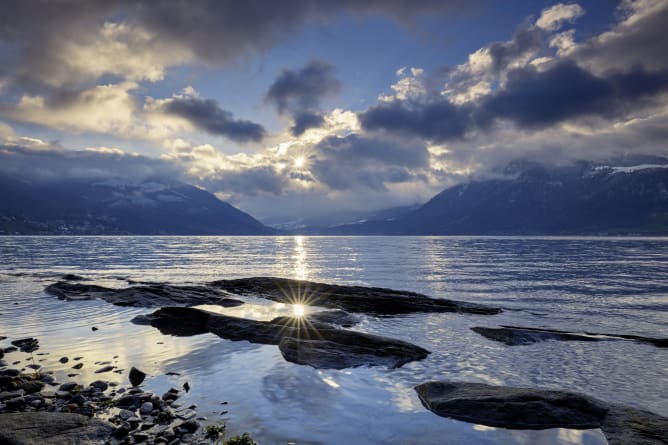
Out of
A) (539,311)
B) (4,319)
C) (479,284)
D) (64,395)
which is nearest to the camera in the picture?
(64,395)

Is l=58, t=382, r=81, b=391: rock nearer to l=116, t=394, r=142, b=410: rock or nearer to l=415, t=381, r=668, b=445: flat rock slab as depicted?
l=116, t=394, r=142, b=410: rock

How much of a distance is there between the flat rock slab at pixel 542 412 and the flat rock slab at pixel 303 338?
209 inches

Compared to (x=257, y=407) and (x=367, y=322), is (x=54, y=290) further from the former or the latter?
(x=257, y=407)

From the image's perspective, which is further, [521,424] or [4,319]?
[4,319]

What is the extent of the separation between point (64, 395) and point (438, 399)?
1329 cm

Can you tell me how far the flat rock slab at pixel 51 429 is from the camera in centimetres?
948

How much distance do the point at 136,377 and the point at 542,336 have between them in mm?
23894

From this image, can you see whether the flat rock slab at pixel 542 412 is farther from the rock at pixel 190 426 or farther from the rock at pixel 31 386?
the rock at pixel 31 386

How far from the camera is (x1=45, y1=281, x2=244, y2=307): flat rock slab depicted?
34406 mm

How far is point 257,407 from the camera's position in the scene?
13031 millimetres

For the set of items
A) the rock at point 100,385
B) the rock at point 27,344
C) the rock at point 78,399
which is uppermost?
the rock at point 78,399

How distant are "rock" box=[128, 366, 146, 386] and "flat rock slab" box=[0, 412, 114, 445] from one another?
386 centimetres

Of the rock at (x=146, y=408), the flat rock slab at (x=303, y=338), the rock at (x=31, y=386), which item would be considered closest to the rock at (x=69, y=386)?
the rock at (x=31, y=386)

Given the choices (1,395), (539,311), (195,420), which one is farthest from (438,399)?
(539,311)
